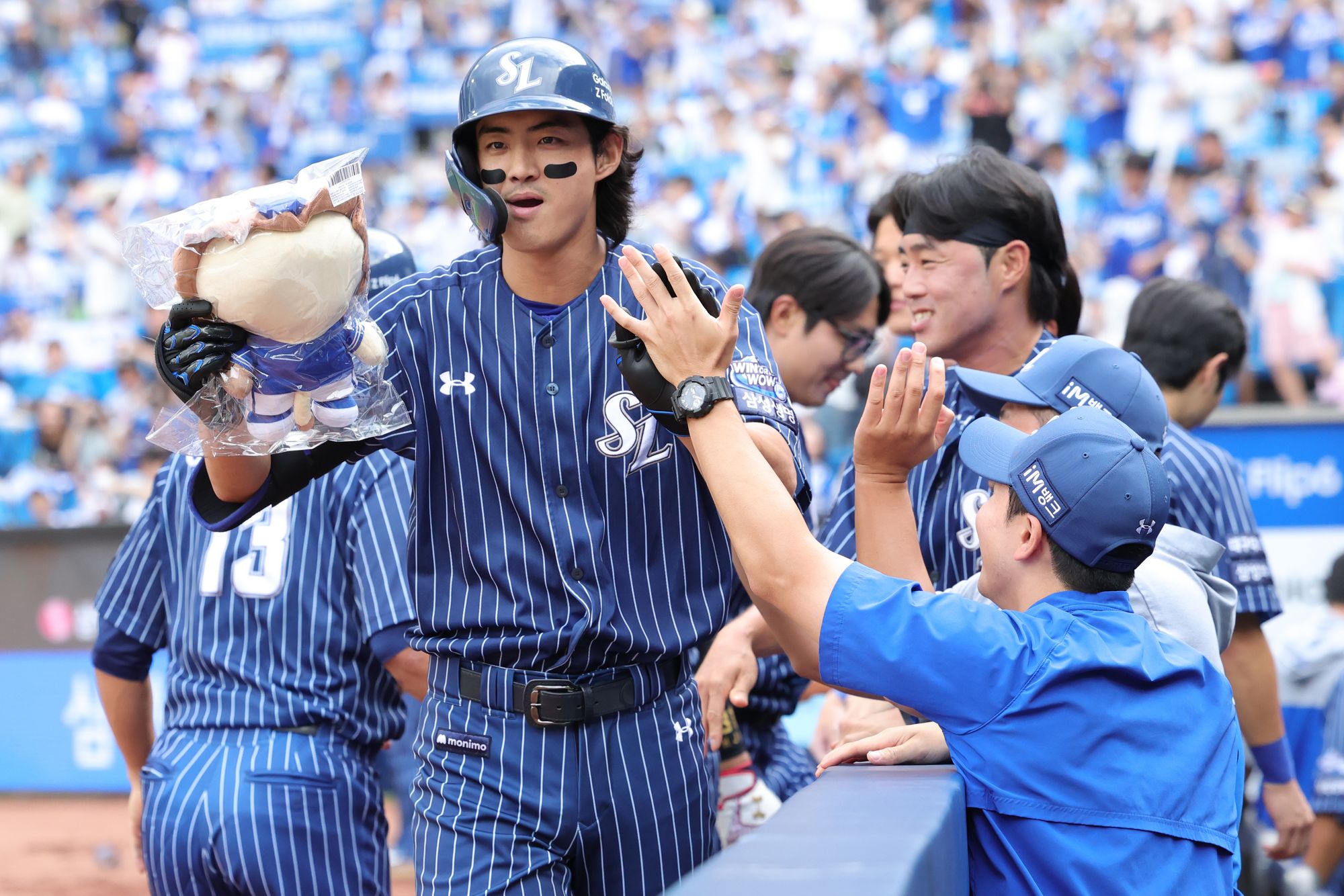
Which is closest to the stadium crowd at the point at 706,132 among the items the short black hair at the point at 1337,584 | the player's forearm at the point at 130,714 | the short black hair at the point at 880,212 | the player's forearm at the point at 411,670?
the short black hair at the point at 1337,584

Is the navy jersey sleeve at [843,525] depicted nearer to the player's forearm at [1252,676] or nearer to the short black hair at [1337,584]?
the player's forearm at [1252,676]

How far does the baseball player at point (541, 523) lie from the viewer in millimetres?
2982

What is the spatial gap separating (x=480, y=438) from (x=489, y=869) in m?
0.88

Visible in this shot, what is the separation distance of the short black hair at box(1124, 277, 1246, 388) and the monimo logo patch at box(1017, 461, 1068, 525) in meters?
2.25

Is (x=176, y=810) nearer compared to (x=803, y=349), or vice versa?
(x=176, y=810)

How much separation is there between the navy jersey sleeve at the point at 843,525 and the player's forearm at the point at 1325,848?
2715mm

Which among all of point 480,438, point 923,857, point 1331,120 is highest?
point 1331,120

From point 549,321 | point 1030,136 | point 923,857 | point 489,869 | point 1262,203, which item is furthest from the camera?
point 1030,136

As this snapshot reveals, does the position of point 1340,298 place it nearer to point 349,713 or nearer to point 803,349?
point 803,349

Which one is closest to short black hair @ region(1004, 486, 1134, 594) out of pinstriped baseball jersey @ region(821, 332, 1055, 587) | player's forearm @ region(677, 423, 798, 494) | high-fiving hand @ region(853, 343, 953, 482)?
high-fiving hand @ region(853, 343, 953, 482)

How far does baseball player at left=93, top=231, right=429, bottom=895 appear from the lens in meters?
3.79

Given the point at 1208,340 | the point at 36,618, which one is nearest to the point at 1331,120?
the point at 1208,340

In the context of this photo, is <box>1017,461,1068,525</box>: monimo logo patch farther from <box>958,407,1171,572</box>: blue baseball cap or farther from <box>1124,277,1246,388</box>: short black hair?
<box>1124,277,1246,388</box>: short black hair

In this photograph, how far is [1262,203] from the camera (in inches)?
512
